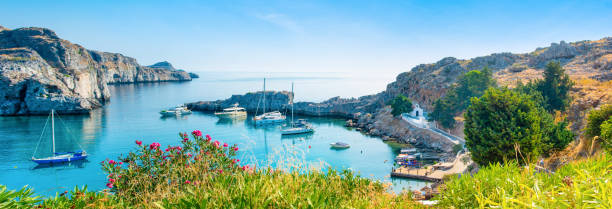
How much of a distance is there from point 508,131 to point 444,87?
42199 mm

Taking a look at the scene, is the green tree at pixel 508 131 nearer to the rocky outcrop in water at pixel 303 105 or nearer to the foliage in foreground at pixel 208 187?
the foliage in foreground at pixel 208 187

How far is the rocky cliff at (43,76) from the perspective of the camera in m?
59.9

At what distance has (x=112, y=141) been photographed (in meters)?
39.8

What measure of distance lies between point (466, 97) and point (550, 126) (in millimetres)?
28814


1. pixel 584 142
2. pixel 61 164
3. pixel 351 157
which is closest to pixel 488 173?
pixel 584 142

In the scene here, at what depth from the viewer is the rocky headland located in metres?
35.2

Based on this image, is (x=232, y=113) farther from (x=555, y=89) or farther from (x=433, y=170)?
(x=555, y=89)

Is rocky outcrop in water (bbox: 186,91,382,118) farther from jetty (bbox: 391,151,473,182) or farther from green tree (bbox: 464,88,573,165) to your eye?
green tree (bbox: 464,88,573,165)

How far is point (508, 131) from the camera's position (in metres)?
17.8

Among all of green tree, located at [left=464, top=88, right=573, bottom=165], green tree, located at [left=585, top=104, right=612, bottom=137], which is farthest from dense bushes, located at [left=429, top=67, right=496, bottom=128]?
green tree, located at [left=585, top=104, right=612, bottom=137]

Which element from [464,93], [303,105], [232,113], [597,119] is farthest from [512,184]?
[303,105]

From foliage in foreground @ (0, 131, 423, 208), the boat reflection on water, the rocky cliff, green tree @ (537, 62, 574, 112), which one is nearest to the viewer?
foliage in foreground @ (0, 131, 423, 208)

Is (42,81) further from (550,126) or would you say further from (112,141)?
(550,126)

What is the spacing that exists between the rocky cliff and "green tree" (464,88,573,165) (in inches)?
2832
